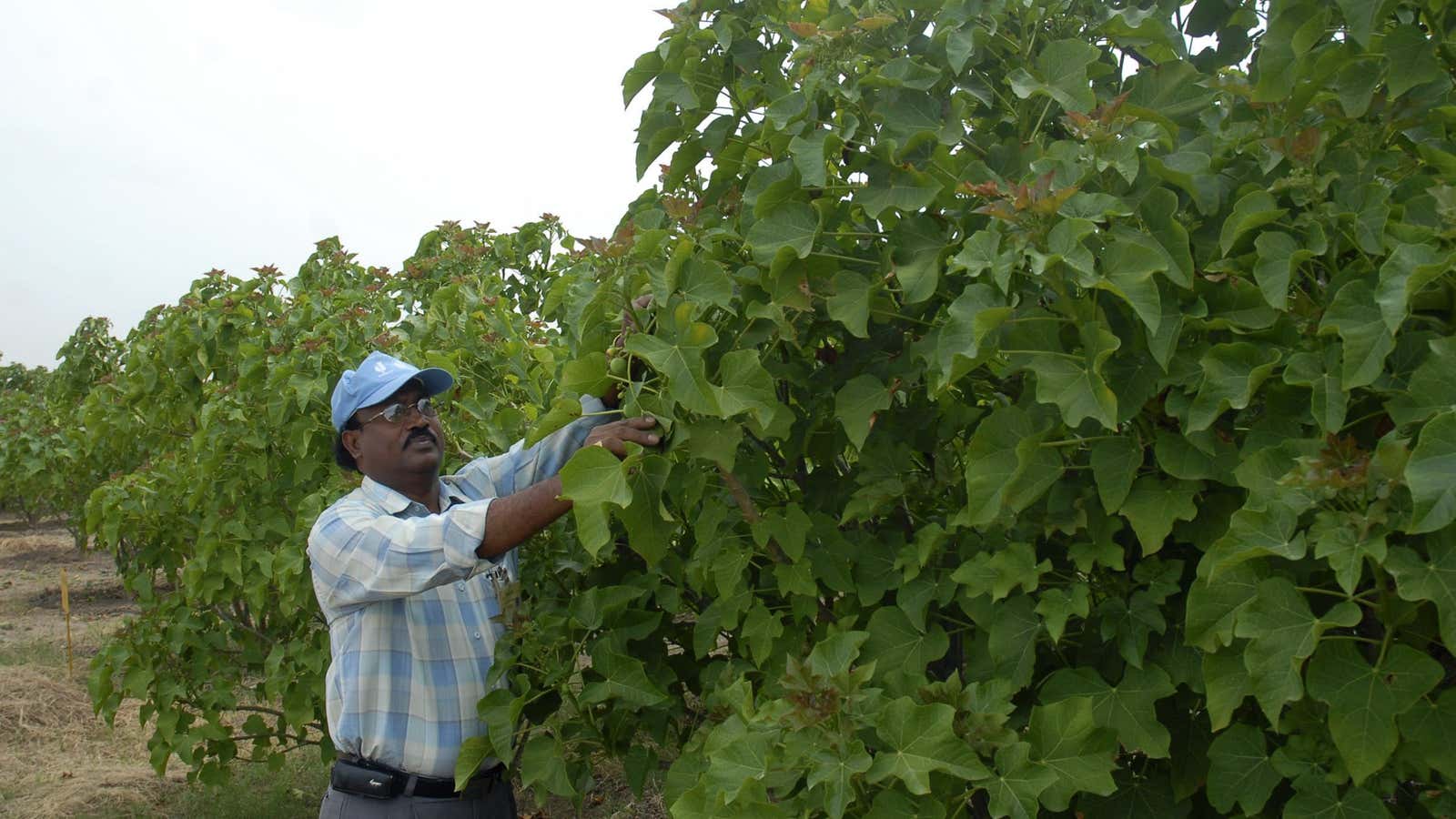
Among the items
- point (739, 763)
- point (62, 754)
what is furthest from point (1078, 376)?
point (62, 754)

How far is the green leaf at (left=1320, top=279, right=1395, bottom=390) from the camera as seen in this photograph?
158cm

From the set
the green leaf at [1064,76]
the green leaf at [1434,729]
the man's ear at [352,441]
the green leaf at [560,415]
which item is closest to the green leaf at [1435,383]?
the green leaf at [1434,729]

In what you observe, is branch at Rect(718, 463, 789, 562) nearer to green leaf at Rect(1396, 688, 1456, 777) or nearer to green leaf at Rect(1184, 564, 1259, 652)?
green leaf at Rect(1184, 564, 1259, 652)

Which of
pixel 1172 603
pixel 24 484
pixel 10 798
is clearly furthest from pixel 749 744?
pixel 24 484

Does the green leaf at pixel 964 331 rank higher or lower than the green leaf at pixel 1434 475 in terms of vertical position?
higher

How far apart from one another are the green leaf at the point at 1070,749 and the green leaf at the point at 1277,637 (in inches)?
12.0

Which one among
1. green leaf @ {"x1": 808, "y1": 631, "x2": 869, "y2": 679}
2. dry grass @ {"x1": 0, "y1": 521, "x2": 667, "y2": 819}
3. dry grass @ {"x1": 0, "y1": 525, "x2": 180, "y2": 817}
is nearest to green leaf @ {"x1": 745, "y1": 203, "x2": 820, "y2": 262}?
green leaf @ {"x1": 808, "y1": 631, "x2": 869, "y2": 679}

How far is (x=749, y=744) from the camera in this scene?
74.6 inches

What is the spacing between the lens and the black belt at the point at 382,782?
310 cm

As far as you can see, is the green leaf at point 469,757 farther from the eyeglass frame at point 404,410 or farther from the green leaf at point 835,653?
the green leaf at point 835,653

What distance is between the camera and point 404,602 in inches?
125

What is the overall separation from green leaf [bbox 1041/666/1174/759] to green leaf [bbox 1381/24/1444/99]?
94 cm

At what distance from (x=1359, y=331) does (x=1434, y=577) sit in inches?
12.9

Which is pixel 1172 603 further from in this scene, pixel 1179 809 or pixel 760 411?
pixel 760 411
